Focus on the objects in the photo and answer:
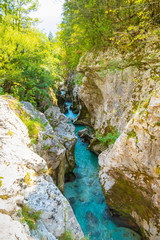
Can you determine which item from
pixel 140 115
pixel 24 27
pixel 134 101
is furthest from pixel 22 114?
pixel 24 27

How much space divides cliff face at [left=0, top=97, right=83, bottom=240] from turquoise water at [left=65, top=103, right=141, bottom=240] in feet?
14.1

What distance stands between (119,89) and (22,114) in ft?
21.8

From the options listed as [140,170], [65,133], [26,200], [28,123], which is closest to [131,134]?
[140,170]

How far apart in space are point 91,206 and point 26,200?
20.3 feet

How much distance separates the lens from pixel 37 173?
12.4 ft

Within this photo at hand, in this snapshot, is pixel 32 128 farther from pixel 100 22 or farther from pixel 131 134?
pixel 100 22

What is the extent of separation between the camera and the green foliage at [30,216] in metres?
2.50

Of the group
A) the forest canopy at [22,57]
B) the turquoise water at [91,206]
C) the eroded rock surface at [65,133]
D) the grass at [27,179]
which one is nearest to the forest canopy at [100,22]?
the forest canopy at [22,57]

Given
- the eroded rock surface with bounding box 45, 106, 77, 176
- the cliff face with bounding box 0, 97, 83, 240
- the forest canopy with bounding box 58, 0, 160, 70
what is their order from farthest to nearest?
the eroded rock surface with bounding box 45, 106, 77, 176 < the forest canopy with bounding box 58, 0, 160, 70 < the cliff face with bounding box 0, 97, 83, 240

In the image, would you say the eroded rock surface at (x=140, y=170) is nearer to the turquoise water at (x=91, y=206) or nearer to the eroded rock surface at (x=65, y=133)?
the turquoise water at (x=91, y=206)

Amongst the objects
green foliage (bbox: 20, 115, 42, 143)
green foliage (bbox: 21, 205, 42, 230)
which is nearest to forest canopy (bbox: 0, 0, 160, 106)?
green foliage (bbox: 20, 115, 42, 143)

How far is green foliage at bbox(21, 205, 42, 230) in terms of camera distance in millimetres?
2499

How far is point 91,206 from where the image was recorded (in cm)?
779

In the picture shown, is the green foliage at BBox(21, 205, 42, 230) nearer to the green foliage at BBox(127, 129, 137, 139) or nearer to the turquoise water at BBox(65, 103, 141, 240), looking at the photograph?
the green foliage at BBox(127, 129, 137, 139)
